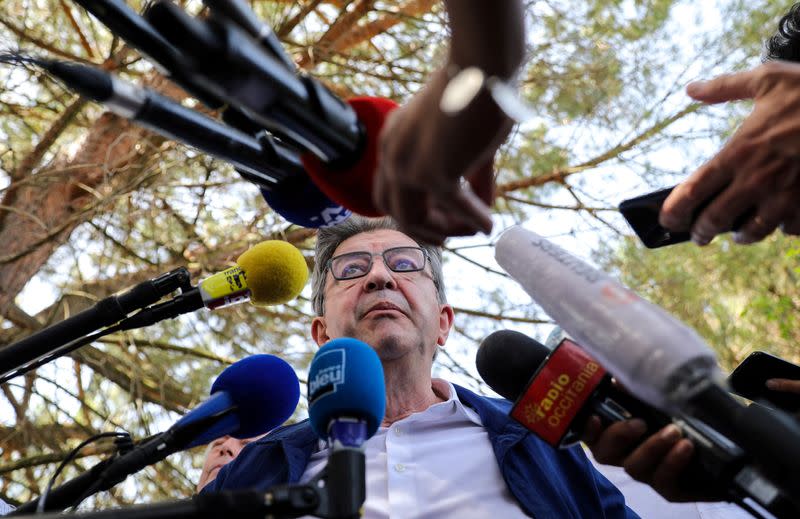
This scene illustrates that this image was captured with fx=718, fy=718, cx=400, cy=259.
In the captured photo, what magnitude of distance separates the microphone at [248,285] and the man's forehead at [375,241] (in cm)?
101

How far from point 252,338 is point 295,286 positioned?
2905mm

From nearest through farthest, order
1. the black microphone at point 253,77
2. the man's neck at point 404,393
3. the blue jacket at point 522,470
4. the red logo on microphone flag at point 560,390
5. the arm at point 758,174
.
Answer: the black microphone at point 253,77 → the arm at point 758,174 → the red logo on microphone flag at point 560,390 → the blue jacket at point 522,470 → the man's neck at point 404,393

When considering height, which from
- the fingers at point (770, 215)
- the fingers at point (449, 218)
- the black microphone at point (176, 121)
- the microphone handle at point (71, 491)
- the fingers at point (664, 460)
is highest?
the black microphone at point (176, 121)

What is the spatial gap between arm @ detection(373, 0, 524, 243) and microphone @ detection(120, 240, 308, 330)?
0.73 m

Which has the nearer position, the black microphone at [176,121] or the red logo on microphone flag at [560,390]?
the black microphone at [176,121]

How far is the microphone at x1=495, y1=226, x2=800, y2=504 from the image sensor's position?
1.01 metres

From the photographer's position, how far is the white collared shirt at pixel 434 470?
2.24m

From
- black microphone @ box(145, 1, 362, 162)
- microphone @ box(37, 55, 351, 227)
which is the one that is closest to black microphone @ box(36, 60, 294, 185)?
microphone @ box(37, 55, 351, 227)

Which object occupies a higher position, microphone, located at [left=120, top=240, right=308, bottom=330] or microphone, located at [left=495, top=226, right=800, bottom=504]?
microphone, located at [left=120, top=240, right=308, bottom=330]

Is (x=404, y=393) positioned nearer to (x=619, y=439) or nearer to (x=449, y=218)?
(x=619, y=439)

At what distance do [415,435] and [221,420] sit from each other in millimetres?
1190

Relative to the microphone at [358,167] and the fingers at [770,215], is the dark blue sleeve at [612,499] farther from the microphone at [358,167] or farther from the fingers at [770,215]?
the microphone at [358,167]

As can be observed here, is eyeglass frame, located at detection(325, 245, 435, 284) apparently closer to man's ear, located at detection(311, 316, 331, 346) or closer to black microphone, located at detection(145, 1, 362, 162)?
man's ear, located at detection(311, 316, 331, 346)

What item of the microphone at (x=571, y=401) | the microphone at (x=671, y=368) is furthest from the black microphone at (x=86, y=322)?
the microphone at (x=671, y=368)
